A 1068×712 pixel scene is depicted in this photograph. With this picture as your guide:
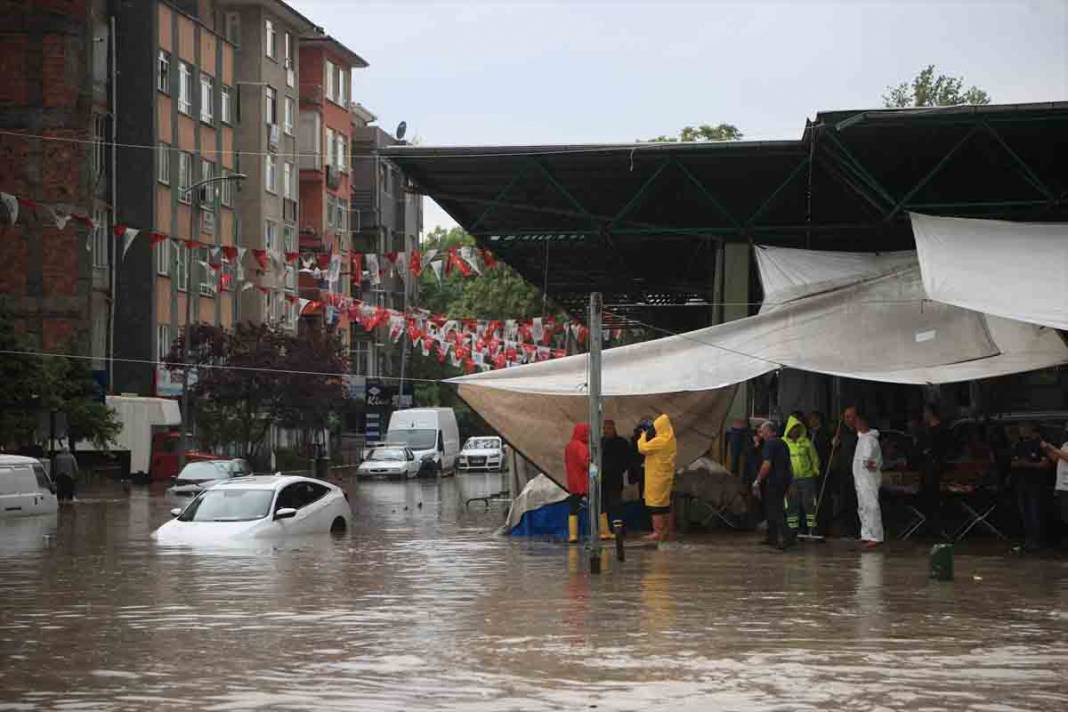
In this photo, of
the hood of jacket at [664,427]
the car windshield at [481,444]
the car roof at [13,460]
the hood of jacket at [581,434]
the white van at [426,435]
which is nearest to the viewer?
the hood of jacket at [664,427]

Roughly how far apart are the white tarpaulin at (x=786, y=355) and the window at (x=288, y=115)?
187ft

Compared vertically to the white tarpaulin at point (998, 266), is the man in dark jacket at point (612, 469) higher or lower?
lower

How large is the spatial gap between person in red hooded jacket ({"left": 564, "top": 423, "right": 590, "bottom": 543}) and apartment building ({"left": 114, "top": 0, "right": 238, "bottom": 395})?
122 feet

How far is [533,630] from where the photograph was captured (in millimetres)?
14977

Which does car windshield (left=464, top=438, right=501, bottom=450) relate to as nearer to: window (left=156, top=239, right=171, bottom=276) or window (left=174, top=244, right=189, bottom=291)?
window (left=174, top=244, right=189, bottom=291)

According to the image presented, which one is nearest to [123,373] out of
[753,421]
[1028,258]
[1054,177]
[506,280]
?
[506,280]

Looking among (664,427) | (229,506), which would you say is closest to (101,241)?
(229,506)

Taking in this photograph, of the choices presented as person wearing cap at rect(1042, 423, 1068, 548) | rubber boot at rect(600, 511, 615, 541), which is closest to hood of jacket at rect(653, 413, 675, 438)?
rubber boot at rect(600, 511, 615, 541)

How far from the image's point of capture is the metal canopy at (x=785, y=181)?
26.6 meters

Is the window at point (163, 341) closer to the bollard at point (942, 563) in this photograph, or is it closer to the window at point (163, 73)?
the window at point (163, 73)

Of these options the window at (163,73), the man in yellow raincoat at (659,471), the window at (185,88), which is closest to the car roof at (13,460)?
the man in yellow raincoat at (659,471)

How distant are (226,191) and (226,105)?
3.48m

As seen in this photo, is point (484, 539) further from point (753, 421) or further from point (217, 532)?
point (753, 421)

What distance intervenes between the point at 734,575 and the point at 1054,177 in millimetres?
12079
